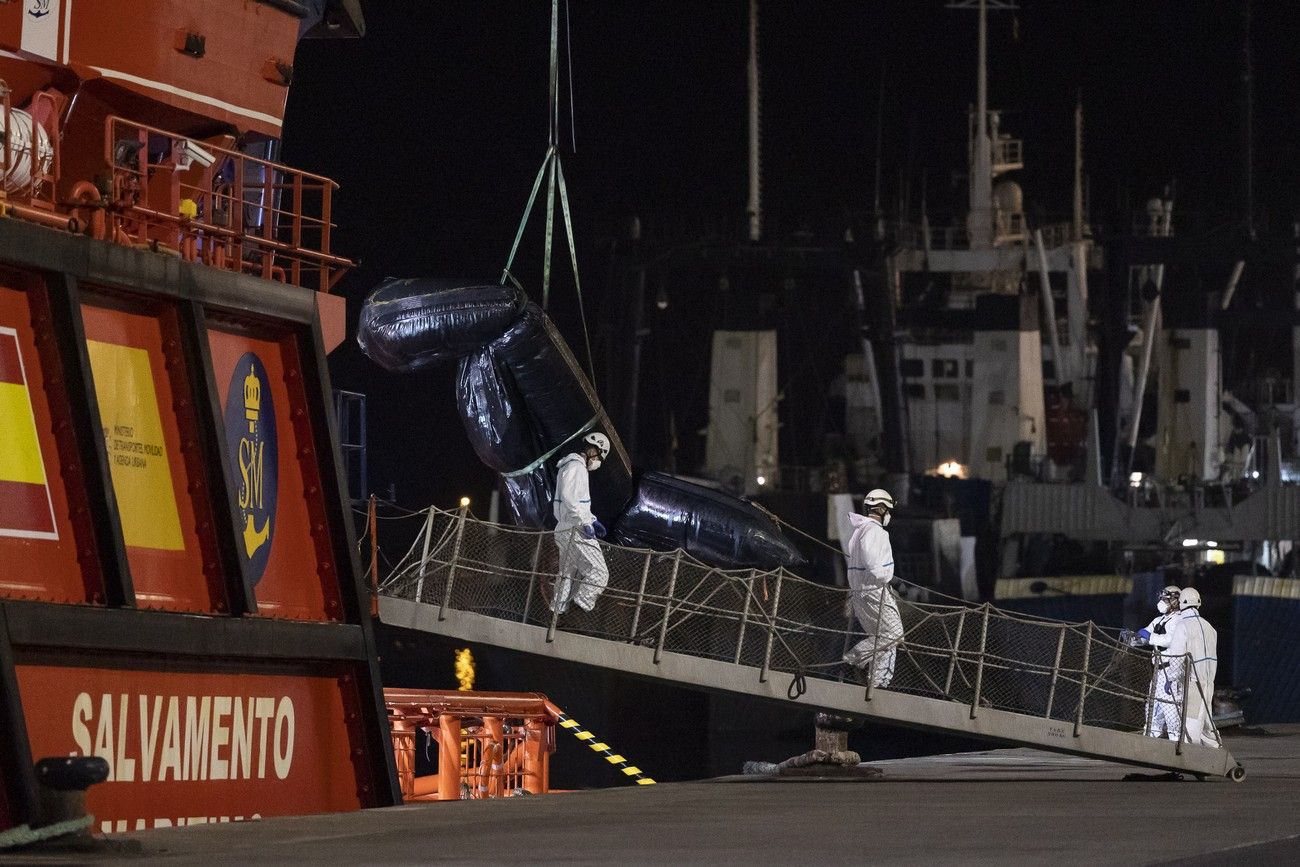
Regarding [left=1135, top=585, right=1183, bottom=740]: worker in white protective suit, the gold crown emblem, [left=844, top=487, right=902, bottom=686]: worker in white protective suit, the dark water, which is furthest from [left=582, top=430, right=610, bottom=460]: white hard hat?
the dark water

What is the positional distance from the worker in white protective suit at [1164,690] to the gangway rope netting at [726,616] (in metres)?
0.19

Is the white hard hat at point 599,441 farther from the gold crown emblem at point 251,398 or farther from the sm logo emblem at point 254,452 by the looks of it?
the gold crown emblem at point 251,398

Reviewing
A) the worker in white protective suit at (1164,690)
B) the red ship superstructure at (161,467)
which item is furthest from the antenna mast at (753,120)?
the red ship superstructure at (161,467)

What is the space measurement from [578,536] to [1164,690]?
590 centimetres

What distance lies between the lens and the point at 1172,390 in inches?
2453

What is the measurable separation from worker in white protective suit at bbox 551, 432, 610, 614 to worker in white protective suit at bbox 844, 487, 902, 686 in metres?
2.06

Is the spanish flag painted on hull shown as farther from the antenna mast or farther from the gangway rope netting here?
the antenna mast

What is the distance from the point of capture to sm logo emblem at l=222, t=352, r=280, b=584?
1235cm

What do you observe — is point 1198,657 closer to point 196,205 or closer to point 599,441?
point 599,441

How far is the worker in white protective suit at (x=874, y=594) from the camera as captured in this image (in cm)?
1517

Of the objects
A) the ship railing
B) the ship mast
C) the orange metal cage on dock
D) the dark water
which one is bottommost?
the dark water

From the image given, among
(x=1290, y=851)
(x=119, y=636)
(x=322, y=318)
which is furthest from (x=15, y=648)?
(x=1290, y=851)

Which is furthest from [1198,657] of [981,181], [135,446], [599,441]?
[981,181]

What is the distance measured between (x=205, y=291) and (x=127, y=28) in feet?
9.69
